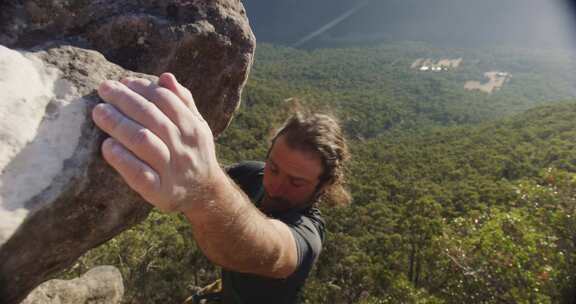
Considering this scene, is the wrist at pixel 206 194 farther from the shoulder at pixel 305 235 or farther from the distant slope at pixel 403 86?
the distant slope at pixel 403 86

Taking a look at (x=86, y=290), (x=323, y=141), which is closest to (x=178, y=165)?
(x=323, y=141)

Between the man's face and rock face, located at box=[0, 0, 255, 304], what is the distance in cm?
92

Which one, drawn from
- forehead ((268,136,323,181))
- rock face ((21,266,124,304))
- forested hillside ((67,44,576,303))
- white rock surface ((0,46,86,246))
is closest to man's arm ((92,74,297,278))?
white rock surface ((0,46,86,246))

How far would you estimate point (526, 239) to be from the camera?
35.9 feet

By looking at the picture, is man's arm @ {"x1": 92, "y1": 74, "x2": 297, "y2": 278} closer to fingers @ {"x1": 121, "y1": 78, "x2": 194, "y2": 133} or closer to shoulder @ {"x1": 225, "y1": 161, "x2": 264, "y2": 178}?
fingers @ {"x1": 121, "y1": 78, "x2": 194, "y2": 133}

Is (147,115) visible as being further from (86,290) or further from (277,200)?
(86,290)

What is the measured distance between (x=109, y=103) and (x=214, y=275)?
2559cm

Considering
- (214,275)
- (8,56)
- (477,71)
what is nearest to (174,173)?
(8,56)

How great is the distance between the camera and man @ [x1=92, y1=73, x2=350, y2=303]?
1686mm

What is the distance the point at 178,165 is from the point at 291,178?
1880mm

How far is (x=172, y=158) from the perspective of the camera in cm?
171

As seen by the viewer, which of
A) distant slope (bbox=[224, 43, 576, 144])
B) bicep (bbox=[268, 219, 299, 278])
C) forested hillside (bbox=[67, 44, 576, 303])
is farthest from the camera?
distant slope (bbox=[224, 43, 576, 144])

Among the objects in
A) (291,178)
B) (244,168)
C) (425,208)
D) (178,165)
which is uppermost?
(178,165)

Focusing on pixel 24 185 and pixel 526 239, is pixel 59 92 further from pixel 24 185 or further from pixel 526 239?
pixel 526 239
